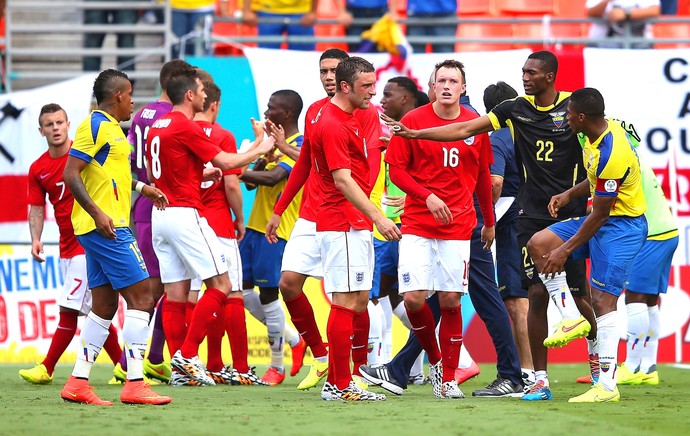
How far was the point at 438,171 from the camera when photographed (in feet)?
29.0

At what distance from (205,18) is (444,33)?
3.27m

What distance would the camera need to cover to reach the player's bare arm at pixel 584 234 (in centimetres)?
824

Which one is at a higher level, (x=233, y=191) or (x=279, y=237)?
(x=233, y=191)

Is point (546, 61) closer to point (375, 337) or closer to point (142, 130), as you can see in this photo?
point (375, 337)

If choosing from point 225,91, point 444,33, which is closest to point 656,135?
point 444,33

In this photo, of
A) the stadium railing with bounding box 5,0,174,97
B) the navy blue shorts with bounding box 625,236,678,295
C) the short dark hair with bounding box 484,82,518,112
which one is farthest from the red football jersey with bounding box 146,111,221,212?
the stadium railing with bounding box 5,0,174,97

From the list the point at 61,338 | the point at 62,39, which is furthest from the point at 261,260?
the point at 62,39

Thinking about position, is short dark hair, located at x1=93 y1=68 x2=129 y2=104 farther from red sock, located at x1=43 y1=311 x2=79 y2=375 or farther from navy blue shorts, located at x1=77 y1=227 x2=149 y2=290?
red sock, located at x1=43 y1=311 x2=79 y2=375

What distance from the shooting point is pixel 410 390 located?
997 centimetres

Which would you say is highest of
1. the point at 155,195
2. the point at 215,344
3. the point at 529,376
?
the point at 155,195

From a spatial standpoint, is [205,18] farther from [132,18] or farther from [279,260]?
[279,260]

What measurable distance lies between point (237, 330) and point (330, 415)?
3.29 metres

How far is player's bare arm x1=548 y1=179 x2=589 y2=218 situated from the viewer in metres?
8.65

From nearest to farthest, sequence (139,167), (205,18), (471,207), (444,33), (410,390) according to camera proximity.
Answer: (471,207)
(410,390)
(139,167)
(205,18)
(444,33)
